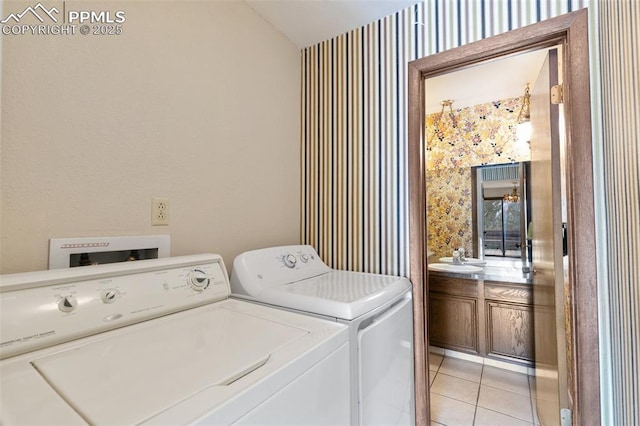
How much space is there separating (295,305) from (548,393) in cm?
160

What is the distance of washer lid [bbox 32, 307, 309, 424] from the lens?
1.77 ft

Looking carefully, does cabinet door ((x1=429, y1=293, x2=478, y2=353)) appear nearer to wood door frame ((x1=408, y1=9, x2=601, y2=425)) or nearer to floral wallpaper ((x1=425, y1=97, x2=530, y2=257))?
floral wallpaper ((x1=425, y1=97, x2=530, y2=257))

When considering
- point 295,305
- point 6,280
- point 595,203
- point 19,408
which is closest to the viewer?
point 19,408

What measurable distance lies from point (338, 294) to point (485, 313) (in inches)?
77.8

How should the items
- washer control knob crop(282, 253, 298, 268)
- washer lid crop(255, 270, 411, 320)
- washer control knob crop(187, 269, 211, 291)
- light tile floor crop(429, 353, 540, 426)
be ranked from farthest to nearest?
light tile floor crop(429, 353, 540, 426) → washer control knob crop(282, 253, 298, 268) → washer control knob crop(187, 269, 211, 291) → washer lid crop(255, 270, 411, 320)

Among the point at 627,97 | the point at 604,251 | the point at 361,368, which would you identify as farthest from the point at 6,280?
the point at 604,251

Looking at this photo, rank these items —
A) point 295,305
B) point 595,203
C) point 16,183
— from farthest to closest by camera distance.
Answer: point 595,203, point 295,305, point 16,183

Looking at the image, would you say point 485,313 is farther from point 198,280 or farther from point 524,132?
point 198,280

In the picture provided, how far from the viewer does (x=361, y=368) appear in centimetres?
98

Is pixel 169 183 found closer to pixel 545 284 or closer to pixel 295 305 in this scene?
pixel 295 305

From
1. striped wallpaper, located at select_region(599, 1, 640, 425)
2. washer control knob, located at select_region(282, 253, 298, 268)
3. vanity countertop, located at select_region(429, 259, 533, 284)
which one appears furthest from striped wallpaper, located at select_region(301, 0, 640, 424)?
vanity countertop, located at select_region(429, 259, 533, 284)

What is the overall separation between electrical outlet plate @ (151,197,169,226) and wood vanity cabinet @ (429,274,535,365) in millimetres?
2279

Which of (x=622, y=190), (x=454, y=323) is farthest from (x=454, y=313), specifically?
(x=622, y=190)

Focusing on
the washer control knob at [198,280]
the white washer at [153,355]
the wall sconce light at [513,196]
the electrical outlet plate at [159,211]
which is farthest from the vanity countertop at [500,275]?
the electrical outlet plate at [159,211]
